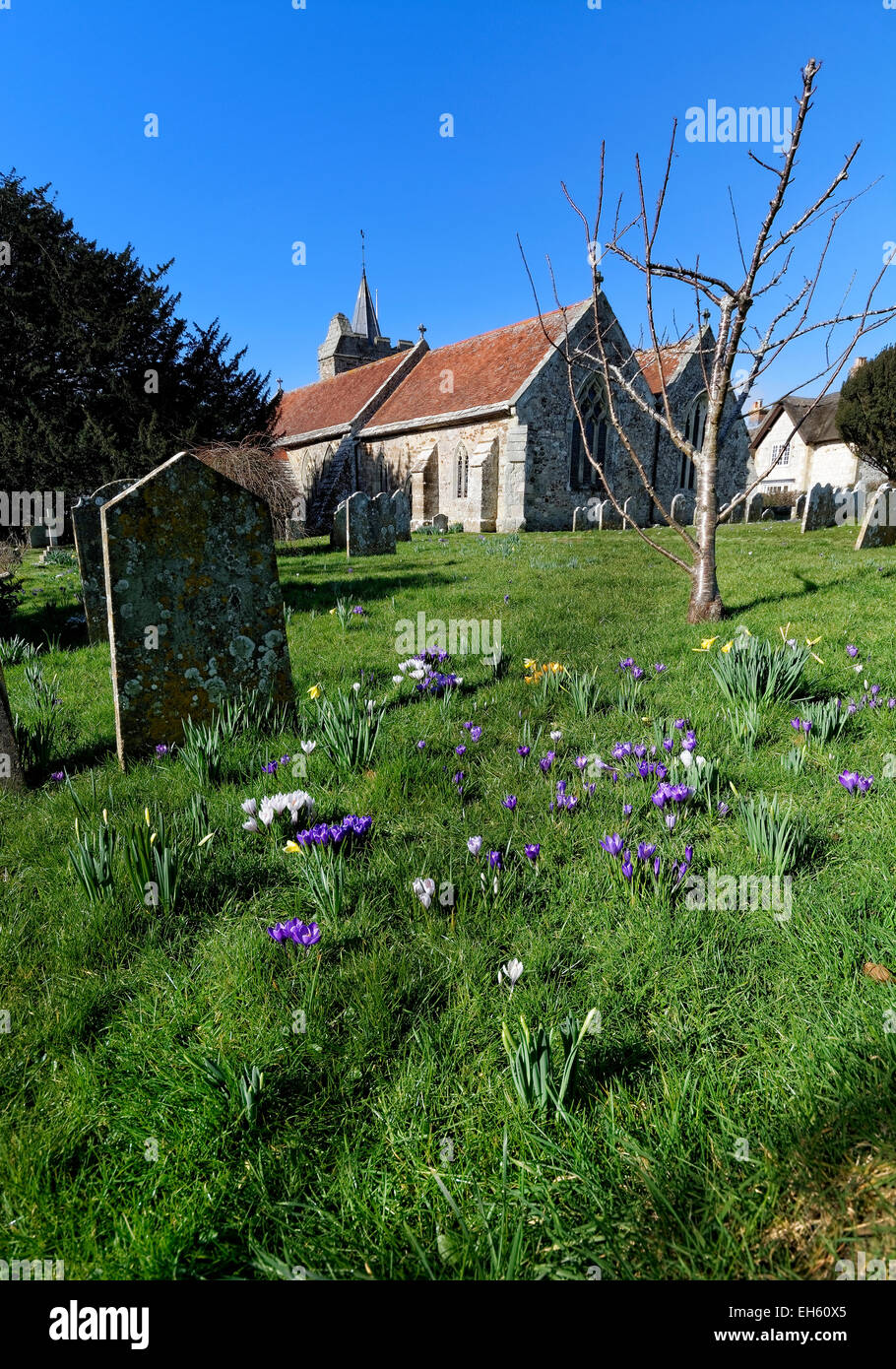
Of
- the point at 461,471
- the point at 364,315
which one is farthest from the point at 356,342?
the point at 461,471

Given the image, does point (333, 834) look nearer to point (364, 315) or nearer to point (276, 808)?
point (276, 808)

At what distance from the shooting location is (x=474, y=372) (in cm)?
2495

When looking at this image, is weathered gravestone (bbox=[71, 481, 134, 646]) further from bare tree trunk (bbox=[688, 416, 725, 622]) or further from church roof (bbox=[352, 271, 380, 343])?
church roof (bbox=[352, 271, 380, 343])

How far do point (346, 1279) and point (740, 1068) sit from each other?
3.31ft

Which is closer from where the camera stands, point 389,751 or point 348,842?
point 348,842

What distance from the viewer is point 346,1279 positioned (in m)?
1.20

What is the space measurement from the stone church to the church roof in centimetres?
1047

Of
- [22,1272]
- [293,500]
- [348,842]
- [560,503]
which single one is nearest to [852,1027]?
[348,842]

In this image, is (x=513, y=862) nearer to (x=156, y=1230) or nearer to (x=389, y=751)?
(x=389, y=751)

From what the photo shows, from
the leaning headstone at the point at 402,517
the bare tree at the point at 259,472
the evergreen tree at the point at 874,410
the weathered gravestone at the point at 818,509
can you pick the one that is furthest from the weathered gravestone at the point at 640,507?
the bare tree at the point at 259,472

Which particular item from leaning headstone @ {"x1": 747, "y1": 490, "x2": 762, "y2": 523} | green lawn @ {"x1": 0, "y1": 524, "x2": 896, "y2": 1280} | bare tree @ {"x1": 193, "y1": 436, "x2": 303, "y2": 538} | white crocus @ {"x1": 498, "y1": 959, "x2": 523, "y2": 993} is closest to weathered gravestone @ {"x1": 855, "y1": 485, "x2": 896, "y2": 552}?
green lawn @ {"x1": 0, "y1": 524, "x2": 896, "y2": 1280}

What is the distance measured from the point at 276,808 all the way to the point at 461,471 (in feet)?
78.0

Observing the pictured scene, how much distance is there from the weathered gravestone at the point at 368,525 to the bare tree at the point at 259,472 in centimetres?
443

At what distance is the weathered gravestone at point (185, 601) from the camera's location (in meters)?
3.62
